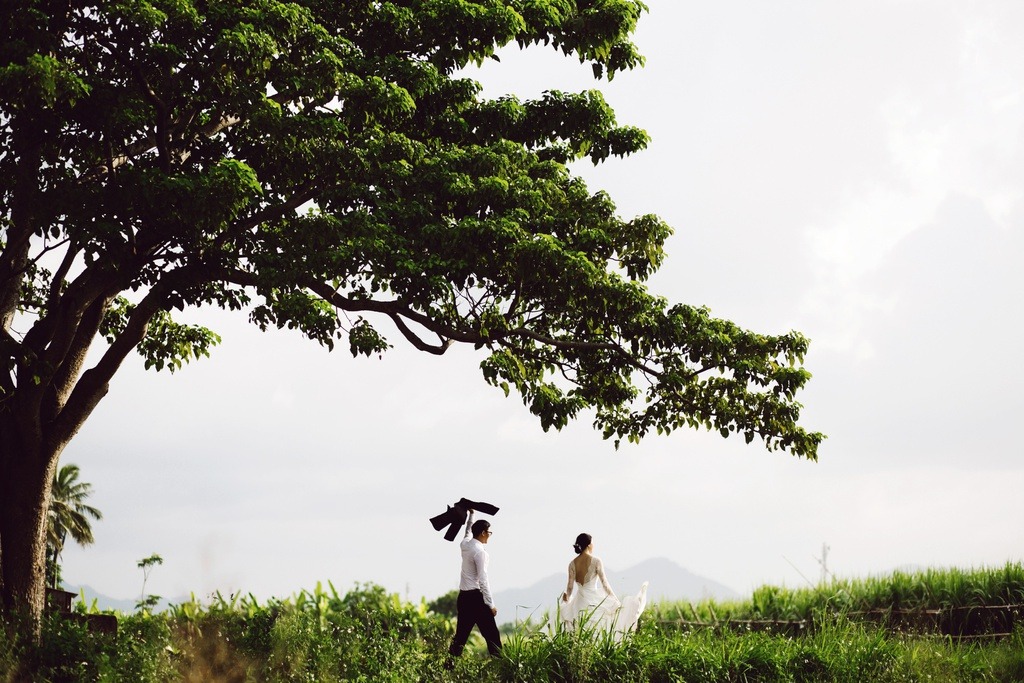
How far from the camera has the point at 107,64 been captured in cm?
1331

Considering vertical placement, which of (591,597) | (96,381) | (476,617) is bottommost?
(476,617)

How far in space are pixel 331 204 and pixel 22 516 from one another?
6.49 m

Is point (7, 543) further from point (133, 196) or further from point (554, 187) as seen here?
point (554, 187)

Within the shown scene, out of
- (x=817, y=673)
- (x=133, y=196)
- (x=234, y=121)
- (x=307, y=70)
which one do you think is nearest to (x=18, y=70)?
(x=133, y=196)

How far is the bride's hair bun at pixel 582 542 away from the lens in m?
14.7

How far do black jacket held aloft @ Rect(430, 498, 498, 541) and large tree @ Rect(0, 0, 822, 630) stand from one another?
1.77m

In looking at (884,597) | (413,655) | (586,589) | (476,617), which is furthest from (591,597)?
(884,597)

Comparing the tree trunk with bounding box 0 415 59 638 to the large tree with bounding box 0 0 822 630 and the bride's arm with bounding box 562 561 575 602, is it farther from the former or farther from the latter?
the bride's arm with bounding box 562 561 575 602

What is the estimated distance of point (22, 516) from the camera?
14320 millimetres

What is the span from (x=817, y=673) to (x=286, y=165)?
10051 millimetres

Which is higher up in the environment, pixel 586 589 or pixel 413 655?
pixel 586 589

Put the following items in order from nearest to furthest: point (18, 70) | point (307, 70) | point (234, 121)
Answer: point (18, 70), point (307, 70), point (234, 121)

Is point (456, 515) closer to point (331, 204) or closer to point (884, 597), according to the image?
point (331, 204)

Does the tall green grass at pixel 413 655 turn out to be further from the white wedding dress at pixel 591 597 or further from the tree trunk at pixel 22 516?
the tree trunk at pixel 22 516
